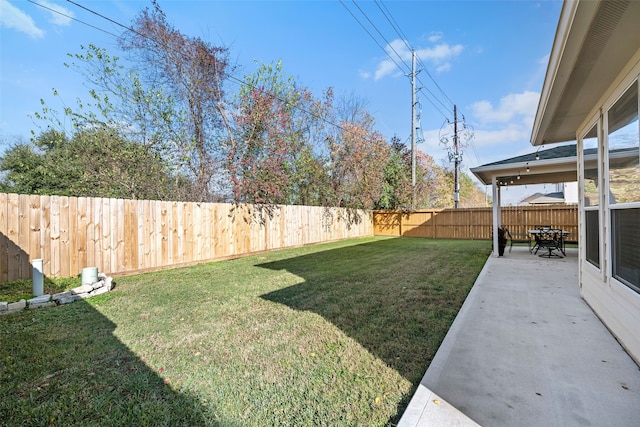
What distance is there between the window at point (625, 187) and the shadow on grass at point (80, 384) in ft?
11.4

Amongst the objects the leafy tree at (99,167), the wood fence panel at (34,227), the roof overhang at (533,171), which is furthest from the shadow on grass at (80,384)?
the roof overhang at (533,171)

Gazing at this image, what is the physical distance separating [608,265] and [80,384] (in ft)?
15.6

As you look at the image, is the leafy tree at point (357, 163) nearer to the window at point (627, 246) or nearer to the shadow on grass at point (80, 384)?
the window at point (627, 246)

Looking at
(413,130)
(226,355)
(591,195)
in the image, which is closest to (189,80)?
(226,355)

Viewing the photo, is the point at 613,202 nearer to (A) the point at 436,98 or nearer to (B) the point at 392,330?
(B) the point at 392,330

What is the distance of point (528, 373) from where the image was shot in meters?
2.19

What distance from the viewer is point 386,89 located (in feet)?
56.3

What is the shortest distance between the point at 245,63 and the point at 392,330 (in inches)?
379

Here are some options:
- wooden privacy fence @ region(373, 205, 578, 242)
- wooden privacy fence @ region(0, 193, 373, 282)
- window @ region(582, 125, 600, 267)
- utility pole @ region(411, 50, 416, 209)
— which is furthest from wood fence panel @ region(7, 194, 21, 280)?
utility pole @ region(411, 50, 416, 209)

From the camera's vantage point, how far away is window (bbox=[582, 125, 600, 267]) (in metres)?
3.42

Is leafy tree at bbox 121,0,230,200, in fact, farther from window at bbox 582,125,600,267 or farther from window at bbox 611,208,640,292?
window at bbox 611,208,640,292

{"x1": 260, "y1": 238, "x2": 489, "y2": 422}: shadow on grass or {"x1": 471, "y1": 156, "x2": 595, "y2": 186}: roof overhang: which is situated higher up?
{"x1": 471, "y1": 156, "x2": 595, "y2": 186}: roof overhang

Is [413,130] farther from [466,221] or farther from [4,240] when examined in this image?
[4,240]

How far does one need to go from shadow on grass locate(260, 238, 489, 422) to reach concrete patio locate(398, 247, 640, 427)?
157 mm
